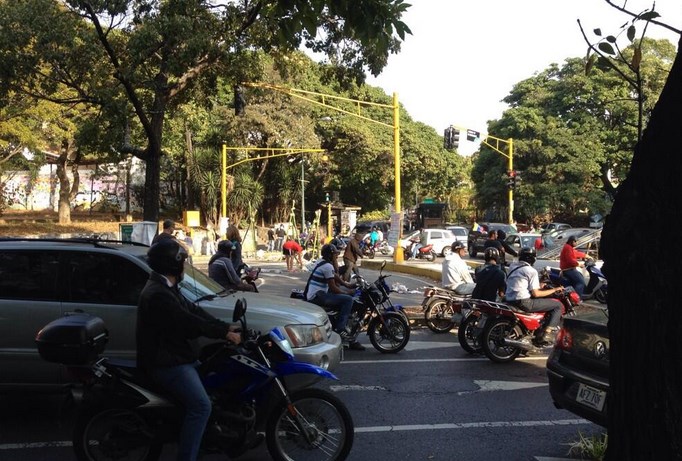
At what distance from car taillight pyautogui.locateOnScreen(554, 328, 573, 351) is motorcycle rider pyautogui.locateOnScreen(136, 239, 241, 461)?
2.92m

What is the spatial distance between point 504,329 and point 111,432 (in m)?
5.35

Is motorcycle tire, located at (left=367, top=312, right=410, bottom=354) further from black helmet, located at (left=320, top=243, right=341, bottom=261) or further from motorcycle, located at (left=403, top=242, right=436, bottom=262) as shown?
motorcycle, located at (left=403, top=242, right=436, bottom=262)

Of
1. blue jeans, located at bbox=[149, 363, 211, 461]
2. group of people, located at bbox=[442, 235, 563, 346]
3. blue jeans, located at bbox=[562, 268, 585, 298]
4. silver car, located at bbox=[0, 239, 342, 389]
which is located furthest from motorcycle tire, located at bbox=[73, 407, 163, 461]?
blue jeans, located at bbox=[562, 268, 585, 298]

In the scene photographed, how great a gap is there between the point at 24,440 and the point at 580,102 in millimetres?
42018

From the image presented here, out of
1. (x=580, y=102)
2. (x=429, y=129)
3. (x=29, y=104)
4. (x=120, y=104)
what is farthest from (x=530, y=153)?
(x=120, y=104)

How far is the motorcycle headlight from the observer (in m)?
5.69

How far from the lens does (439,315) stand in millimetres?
10406

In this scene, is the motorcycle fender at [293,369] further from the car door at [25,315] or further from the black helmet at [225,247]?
the black helmet at [225,247]

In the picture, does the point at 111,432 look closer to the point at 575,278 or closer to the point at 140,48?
the point at 140,48

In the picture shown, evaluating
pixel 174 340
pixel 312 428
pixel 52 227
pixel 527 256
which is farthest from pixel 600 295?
pixel 52 227

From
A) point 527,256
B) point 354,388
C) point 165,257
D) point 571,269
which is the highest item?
point 165,257

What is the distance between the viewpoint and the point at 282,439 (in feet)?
13.8

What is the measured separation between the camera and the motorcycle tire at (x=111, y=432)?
4.02 m

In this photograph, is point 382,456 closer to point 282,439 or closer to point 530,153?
point 282,439
